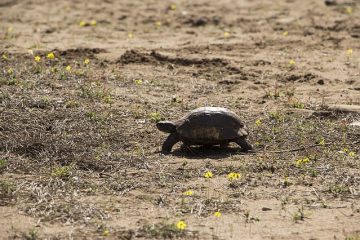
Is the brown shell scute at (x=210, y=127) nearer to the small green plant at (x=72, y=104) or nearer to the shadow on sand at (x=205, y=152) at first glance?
the shadow on sand at (x=205, y=152)

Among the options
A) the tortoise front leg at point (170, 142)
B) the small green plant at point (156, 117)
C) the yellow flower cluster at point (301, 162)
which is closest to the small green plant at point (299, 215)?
the yellow flower cluster at point (301, 162)

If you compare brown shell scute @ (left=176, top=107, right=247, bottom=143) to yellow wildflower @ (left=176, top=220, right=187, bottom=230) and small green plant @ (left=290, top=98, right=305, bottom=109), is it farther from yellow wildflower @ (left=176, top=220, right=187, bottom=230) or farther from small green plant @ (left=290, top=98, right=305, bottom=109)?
yellow wildflower @ (left=176, top=220, right=187, bottom=230)

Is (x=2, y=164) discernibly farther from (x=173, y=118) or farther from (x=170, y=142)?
(x=173, y=118)

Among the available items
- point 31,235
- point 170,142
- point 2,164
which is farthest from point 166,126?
point 31,235

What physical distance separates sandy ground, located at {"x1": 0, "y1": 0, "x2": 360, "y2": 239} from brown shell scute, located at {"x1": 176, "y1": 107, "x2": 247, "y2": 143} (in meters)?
0.20

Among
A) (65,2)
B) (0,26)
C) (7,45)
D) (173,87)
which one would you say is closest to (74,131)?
(173,87)

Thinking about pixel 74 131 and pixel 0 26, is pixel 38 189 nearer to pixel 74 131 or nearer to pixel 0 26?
pixel 74 131

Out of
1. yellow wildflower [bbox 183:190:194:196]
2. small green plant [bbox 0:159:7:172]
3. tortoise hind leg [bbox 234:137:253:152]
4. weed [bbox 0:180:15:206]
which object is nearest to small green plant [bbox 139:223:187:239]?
yellow wildflower [bbox 183:190:194:196]

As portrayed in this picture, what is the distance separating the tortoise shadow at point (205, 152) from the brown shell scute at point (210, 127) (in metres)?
0.16

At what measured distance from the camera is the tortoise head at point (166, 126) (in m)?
8.41

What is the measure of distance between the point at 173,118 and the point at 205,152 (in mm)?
986

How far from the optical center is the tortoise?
820cm

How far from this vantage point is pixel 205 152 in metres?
8.40

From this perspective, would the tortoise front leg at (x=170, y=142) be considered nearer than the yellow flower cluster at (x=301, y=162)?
No
